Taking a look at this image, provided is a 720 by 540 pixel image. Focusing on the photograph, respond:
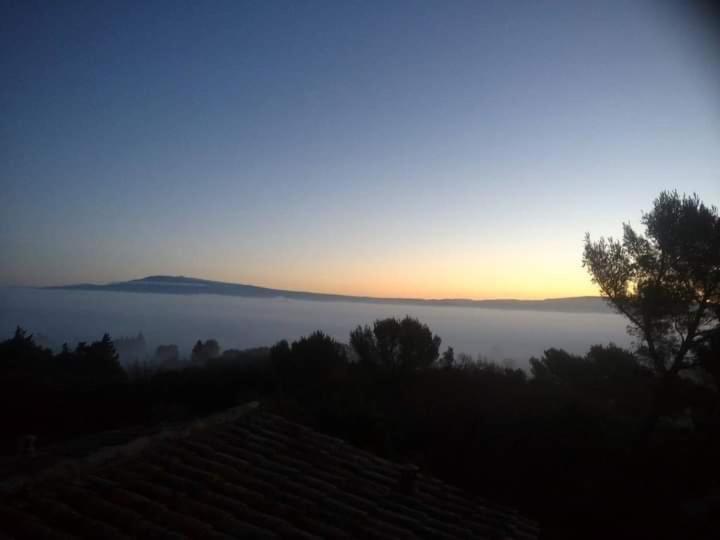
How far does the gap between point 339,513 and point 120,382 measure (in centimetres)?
1795

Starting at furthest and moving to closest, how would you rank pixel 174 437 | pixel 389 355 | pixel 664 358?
pixel 389 355 → pixel 664 358 → pixel 174 437

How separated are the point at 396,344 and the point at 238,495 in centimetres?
1712

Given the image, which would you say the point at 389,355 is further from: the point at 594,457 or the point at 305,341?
the point at 594,457

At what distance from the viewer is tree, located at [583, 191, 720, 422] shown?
1268 centimetres

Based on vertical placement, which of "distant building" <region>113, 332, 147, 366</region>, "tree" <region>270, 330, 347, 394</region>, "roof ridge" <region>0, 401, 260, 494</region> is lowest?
"distant building" <region>113, 332, 147, 366</region>

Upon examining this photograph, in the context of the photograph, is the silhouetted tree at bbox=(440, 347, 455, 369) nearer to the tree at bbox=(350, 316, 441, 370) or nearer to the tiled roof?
the tree at bbox=(350, 316, 441, 370)

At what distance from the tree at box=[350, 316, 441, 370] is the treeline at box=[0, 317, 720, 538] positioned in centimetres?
6

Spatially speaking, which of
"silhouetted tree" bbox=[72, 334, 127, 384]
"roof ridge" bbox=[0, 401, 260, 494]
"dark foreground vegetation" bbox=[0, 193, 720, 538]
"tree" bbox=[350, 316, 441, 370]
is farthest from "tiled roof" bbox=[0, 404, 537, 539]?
"silhouetted tree" bbox=[72, 334, 127, 384]

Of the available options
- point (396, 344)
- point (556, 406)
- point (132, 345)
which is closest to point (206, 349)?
point (132, 345)

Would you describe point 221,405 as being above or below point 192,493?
below

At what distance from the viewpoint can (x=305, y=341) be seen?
20750 mm

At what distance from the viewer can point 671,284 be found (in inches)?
520

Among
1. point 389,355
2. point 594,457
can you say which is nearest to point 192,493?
point 594,457

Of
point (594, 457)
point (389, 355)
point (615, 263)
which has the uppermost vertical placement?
point (615, 263)
